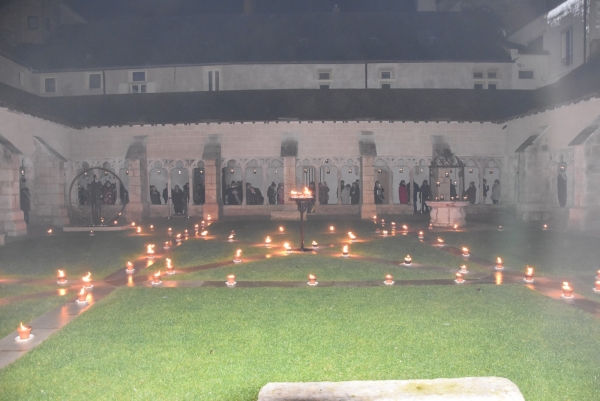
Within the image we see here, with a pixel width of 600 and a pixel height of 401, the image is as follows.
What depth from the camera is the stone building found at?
1939 cm

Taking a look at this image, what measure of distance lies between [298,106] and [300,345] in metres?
19.0

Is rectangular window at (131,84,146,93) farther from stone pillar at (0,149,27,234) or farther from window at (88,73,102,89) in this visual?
stone pillar at (0,149,27,234)

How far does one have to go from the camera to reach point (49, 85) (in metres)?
28.3

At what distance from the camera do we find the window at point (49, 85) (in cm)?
2822

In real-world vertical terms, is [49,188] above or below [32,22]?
below

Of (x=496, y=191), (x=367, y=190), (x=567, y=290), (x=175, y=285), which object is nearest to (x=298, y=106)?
(x=367, y=190)

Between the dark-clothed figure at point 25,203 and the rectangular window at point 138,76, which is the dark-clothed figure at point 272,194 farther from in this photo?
the dark-clothed figure at point 25,203

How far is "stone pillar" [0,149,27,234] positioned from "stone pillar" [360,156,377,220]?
1267 centimetres

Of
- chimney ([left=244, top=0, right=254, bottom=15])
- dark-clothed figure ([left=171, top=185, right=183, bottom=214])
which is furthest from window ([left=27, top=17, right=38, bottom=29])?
dark-clothed figure ([left=171, top=185, right=183, bottom=214])

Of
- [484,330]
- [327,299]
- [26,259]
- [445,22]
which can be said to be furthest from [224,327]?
[445,22]

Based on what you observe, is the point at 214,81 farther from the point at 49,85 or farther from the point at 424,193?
the point at 424,193

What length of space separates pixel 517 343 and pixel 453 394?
2.61 metres

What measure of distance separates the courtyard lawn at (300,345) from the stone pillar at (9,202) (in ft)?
35.5

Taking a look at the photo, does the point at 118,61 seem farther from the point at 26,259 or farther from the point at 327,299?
the point at 327,299
